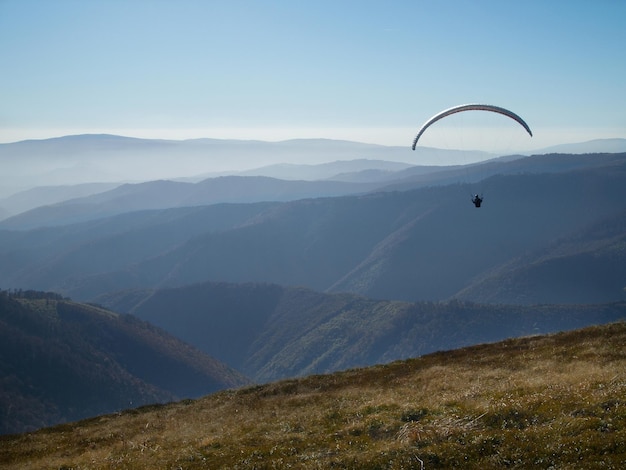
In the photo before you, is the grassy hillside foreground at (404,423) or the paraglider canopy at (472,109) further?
the paraglider canopy at (472,109)

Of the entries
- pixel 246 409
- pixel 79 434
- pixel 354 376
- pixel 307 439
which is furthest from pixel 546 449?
pixel 79 434

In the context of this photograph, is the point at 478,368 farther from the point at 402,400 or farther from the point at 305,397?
the point at 305,397

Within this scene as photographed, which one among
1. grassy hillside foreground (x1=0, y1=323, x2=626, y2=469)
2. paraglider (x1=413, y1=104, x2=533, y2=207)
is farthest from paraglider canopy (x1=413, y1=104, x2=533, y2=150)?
grassy hillside foreground (x1=0, y1=323, x2=626, y2=469)

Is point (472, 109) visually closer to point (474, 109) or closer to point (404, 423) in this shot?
point (474, 109)

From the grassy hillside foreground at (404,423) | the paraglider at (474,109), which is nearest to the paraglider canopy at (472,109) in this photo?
the paraglider at (474,109)

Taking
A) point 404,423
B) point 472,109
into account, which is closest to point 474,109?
point 472,109

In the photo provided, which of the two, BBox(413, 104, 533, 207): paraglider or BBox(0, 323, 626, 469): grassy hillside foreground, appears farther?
BBox(413, 104, 533, 207): paraglider

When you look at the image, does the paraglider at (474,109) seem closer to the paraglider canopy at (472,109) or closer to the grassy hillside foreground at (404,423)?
the paraglider canopy at (472,109)

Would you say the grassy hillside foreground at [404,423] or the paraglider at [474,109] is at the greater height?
Result: the paraglider at [474,109]

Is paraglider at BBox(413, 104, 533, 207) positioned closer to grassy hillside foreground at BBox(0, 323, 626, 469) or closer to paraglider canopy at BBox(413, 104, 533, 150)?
paraglider canopy at BBox(413, 104, 533, 150)
